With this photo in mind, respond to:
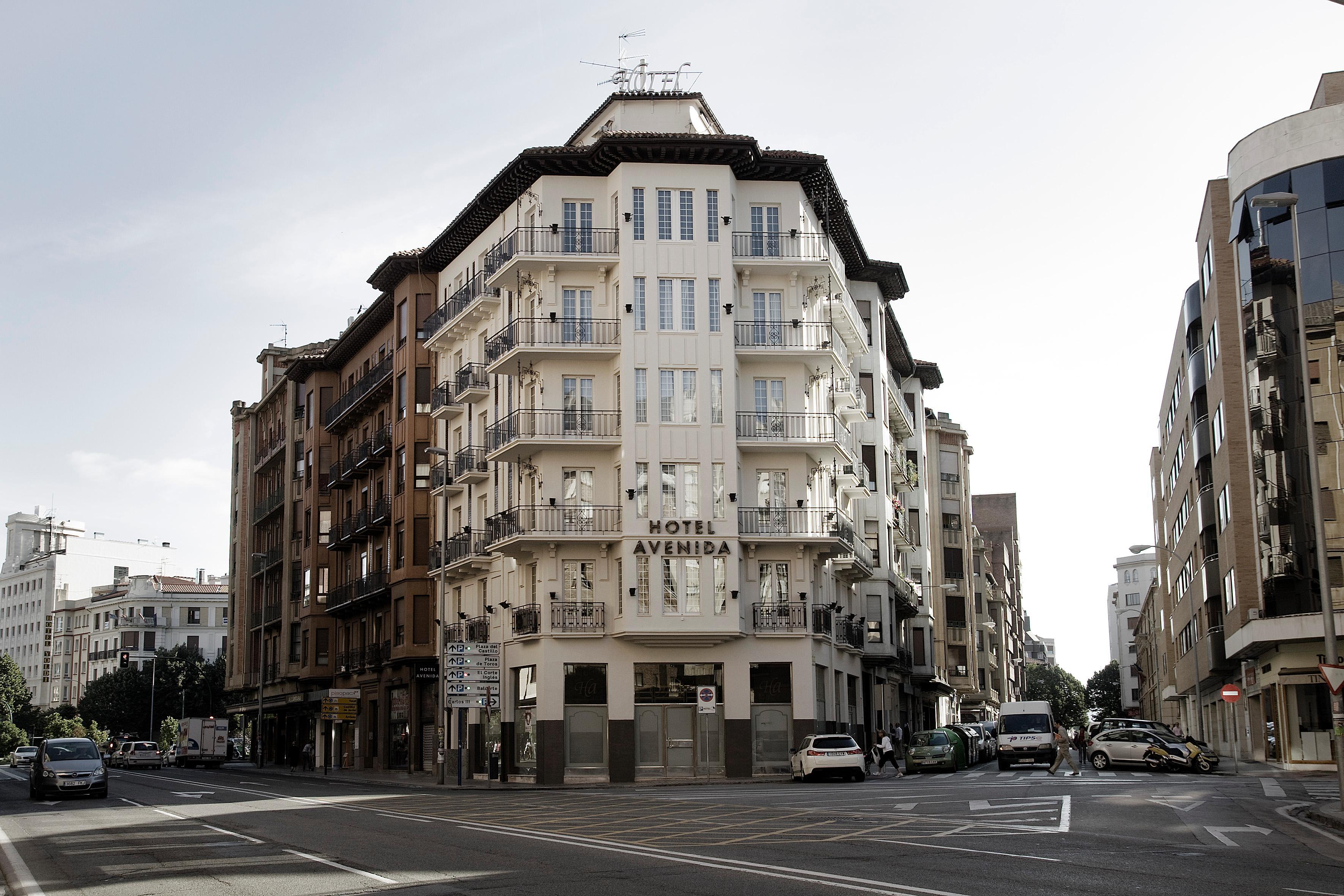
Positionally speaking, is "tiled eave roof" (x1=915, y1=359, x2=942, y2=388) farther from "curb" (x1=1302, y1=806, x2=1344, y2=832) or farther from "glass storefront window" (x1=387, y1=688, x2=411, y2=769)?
"curb" (x1=1302, y1=806, x2=1344, y2=832)

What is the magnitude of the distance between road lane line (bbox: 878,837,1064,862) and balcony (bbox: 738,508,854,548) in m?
26.9

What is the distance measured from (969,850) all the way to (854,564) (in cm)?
3581

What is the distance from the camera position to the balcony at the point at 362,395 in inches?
2514

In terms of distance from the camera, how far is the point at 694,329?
46.5 meters

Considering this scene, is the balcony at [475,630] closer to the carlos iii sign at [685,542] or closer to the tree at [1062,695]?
the carlos iii sign at [685,542]

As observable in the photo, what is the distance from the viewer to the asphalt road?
14297mm

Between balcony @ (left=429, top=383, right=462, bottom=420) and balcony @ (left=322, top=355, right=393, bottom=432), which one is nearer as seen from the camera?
balcony @ (left=429, top=383, right=462, bottom=420)

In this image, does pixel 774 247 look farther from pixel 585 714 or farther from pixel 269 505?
pixel 269 505

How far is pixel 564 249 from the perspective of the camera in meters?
48.1

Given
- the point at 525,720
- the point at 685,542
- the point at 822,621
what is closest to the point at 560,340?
the point at 685,542

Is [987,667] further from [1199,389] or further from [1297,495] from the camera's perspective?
[1297,495]

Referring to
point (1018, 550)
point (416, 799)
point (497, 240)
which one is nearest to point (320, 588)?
point (497, 240)

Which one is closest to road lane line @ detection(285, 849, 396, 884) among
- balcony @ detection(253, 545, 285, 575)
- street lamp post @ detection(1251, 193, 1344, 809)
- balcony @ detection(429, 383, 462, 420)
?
street lamp post @ detection(1251, 193, 1344, 809)

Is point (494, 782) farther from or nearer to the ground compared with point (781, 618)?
nearer to the ground
